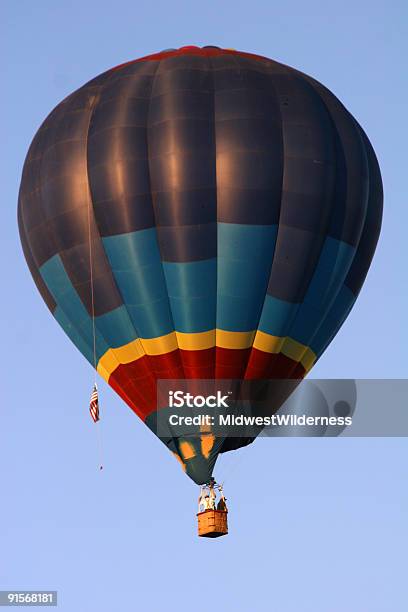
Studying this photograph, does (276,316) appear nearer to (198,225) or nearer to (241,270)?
(241,270)

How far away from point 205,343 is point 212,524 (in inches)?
122

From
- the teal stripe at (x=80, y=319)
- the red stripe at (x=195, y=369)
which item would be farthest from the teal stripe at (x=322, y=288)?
the teal stripe at (x=80, y=319)

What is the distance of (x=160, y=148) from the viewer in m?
36.2

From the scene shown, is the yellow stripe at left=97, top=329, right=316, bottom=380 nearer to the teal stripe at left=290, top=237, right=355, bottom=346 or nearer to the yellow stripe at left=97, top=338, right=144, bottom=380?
the yellow stripe at left=97, top=338, right=144, bottom=380

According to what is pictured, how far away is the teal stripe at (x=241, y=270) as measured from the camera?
3612cm

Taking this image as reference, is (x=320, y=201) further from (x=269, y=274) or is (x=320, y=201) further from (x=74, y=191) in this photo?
(x=74, y=191)

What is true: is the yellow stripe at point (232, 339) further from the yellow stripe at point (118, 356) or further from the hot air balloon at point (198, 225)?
the yellow stripe at point (118, 356)

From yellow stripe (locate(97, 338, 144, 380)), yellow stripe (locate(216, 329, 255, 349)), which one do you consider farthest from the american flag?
yellow stripe (locate(216, 329, 255, 349))

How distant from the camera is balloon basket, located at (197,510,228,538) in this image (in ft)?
118

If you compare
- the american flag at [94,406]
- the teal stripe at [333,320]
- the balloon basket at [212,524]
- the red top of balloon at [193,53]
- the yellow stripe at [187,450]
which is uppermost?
the red top of balloon at [193,53]

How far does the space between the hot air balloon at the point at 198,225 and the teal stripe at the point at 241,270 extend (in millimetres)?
17

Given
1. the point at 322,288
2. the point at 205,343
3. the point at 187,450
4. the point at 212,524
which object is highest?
the point at 322,288

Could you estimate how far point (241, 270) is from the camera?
3619 centimetres

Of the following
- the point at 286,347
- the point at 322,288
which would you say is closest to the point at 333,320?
the point at 322,288
